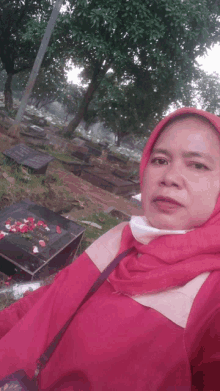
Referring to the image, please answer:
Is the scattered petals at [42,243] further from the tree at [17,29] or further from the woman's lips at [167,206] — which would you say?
the tree at [17,29]

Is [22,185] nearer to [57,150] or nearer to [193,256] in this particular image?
[193,256]

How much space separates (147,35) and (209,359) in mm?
13509

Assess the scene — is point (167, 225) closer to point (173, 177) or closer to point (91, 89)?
point (173, 177)

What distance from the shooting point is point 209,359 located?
2.44ft

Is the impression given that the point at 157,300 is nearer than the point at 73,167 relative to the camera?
Yes

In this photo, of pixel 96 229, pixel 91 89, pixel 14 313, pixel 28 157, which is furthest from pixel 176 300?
pixel 91 89

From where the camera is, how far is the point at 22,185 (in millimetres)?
5750

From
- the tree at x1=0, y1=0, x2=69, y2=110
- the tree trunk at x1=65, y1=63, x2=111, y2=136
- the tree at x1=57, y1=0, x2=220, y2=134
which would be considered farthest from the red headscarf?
the tree trunk at x1=65, y1=63, x2=111, y2=136

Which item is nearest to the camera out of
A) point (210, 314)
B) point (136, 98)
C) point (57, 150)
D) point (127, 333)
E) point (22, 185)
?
point (210, 314)

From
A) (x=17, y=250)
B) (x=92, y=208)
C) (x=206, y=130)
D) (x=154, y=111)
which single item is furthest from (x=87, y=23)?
(x=206, y=130)

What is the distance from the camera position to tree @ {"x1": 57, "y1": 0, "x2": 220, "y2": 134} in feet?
35.0

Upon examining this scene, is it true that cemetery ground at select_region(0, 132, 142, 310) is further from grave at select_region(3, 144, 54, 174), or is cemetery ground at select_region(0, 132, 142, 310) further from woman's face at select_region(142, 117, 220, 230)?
woman's face at select_region(142, 117, 220, 230)

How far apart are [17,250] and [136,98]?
15.9 meters

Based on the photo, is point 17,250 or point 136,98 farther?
point 136,98
